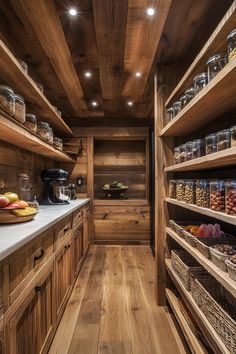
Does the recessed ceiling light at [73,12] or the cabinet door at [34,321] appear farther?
the recessed ceiling light at [73,12]

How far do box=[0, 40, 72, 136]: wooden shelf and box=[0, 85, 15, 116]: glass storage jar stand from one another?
0.16 m

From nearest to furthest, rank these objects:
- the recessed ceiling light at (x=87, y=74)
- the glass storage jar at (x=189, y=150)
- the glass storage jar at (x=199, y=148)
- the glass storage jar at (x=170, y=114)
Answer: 1. the glass storage jar at (x=199, y=148)
2. the glass storage jar at (x=189, y=150)
3. the glass storage jar at (x=170, y=114)
4. the recessed ceiling light at (x=87, y=74)

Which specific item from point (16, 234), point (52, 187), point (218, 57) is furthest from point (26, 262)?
point (52, 187)

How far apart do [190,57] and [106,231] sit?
3.06 metres

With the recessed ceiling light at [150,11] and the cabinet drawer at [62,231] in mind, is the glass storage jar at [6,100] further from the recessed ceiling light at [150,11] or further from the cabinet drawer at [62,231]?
the recessed ceiling light at [150,11]

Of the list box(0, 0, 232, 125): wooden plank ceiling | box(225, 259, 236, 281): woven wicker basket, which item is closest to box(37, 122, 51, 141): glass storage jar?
box(0, 0, 232, 125): wooden plank ceiling

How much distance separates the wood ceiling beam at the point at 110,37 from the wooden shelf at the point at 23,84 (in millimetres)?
583

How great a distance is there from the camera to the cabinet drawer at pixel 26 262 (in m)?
1.06

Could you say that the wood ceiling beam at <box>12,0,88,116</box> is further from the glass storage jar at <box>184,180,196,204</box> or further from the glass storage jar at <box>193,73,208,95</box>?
the glass storage jar at <box>184,180,196,204</box>

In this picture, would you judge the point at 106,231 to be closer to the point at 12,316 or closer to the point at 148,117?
the point at 148,117

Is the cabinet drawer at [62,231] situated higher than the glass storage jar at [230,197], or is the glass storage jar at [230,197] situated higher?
the glass storage jar at [230,197]

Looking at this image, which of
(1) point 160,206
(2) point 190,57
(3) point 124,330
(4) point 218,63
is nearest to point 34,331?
(3) point 124,330

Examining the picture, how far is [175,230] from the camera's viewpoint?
2.05 m

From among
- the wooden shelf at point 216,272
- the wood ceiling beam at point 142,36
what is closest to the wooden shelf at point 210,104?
the wood ceiling beam at point 142,36
